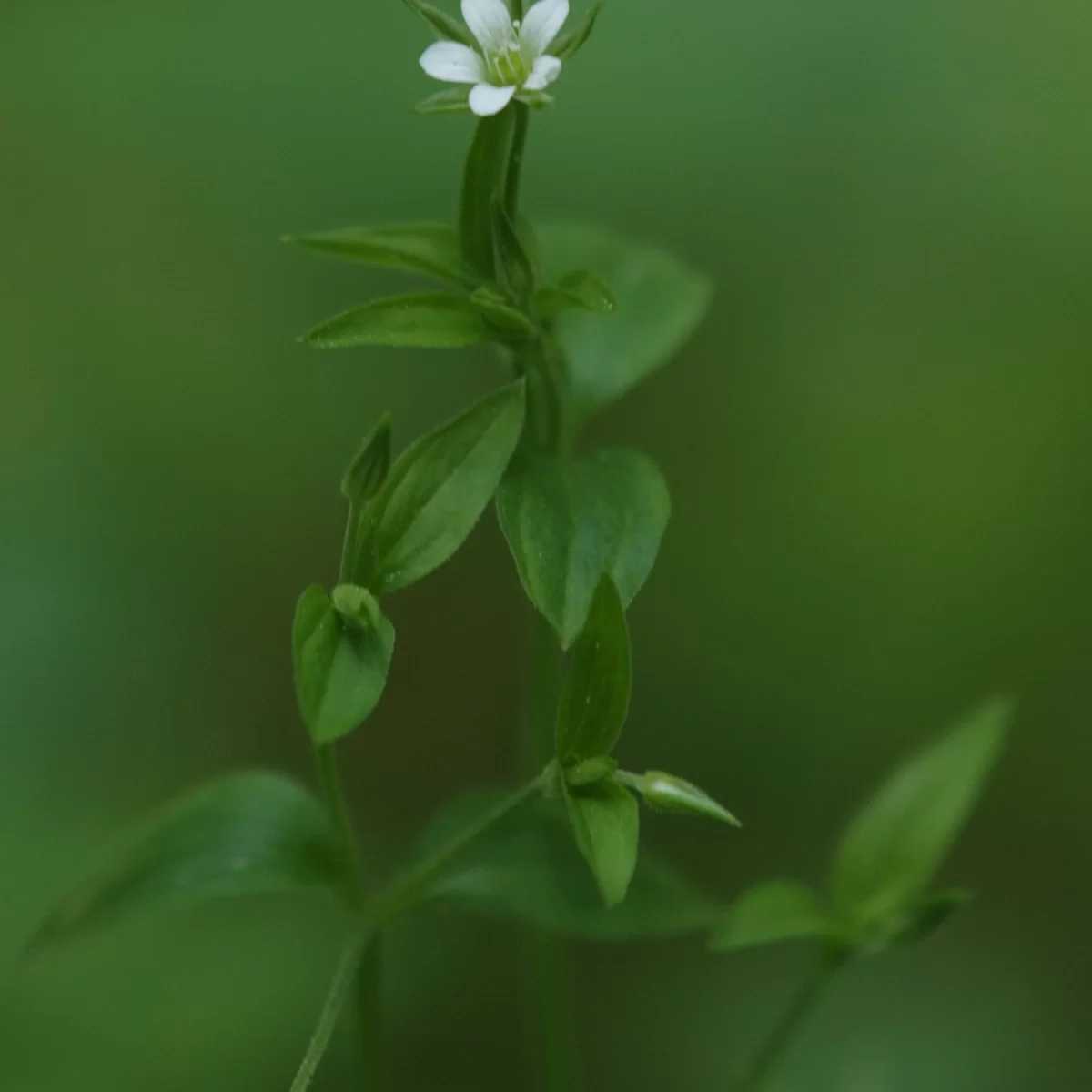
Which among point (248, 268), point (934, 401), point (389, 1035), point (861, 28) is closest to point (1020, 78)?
point (861, 28)

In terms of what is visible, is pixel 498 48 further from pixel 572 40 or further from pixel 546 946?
pixel 546 946

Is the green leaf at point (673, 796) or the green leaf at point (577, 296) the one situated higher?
the green leaf at point (577, 296)

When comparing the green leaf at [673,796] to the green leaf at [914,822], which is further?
the green leaf at [914,822]

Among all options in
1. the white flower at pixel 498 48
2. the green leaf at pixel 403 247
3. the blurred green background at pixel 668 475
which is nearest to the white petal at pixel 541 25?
the white flower at pixel 498 48

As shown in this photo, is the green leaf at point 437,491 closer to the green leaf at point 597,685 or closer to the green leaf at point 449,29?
the green leaf at point 597,685

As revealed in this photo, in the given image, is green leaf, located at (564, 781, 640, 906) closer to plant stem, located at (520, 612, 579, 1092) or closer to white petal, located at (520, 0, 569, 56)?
plant stem, located at (520, 612, 579, 1092)

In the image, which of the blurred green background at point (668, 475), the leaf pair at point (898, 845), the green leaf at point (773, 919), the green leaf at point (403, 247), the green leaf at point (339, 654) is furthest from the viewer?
the blurred green background at point (668, 475)
